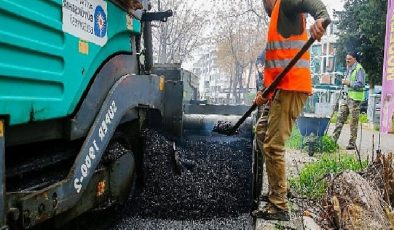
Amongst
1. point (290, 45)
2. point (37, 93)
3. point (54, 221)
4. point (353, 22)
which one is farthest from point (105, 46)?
point (353, 22)

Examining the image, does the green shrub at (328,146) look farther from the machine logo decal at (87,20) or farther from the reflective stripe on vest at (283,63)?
the machine logo decal at (87,20)

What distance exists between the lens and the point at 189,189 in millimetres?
4043

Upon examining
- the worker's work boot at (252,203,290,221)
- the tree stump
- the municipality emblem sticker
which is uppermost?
the municipality emblem sticker

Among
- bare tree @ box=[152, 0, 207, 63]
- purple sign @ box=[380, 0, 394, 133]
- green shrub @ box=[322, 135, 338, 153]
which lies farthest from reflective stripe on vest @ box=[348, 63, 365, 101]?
bare tree @ box=[152, 0, 207, 63]

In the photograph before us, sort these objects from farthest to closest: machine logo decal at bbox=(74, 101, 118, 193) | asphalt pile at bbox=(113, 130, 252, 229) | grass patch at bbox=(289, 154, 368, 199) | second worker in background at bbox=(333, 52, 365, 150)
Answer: second worker in background at bbox=(333, 52, 365, 150) → grass patch at bbox=(289, 154, 368, 199) → asphalt pile at bbox=(113, 130, 252, 229) → machine logo decal at bbox=(74, 101, 118, 193)

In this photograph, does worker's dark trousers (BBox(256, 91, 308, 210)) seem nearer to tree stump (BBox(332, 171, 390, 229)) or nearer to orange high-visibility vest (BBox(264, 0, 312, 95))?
orange high-visibility vest (BBox(264, 0, 312, 95))

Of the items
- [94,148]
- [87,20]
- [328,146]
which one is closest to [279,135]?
[94,148]

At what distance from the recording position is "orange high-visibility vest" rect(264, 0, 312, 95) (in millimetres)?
3279

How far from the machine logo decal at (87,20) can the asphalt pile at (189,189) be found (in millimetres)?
1484

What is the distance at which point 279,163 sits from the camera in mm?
3408

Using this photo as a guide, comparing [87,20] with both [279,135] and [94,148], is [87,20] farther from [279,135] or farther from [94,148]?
[279,135]

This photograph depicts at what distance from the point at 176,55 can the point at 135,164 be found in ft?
74.0

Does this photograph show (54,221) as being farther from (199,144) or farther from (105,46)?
(199,144)

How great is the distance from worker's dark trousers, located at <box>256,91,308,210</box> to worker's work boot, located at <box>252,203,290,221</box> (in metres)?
0.03
